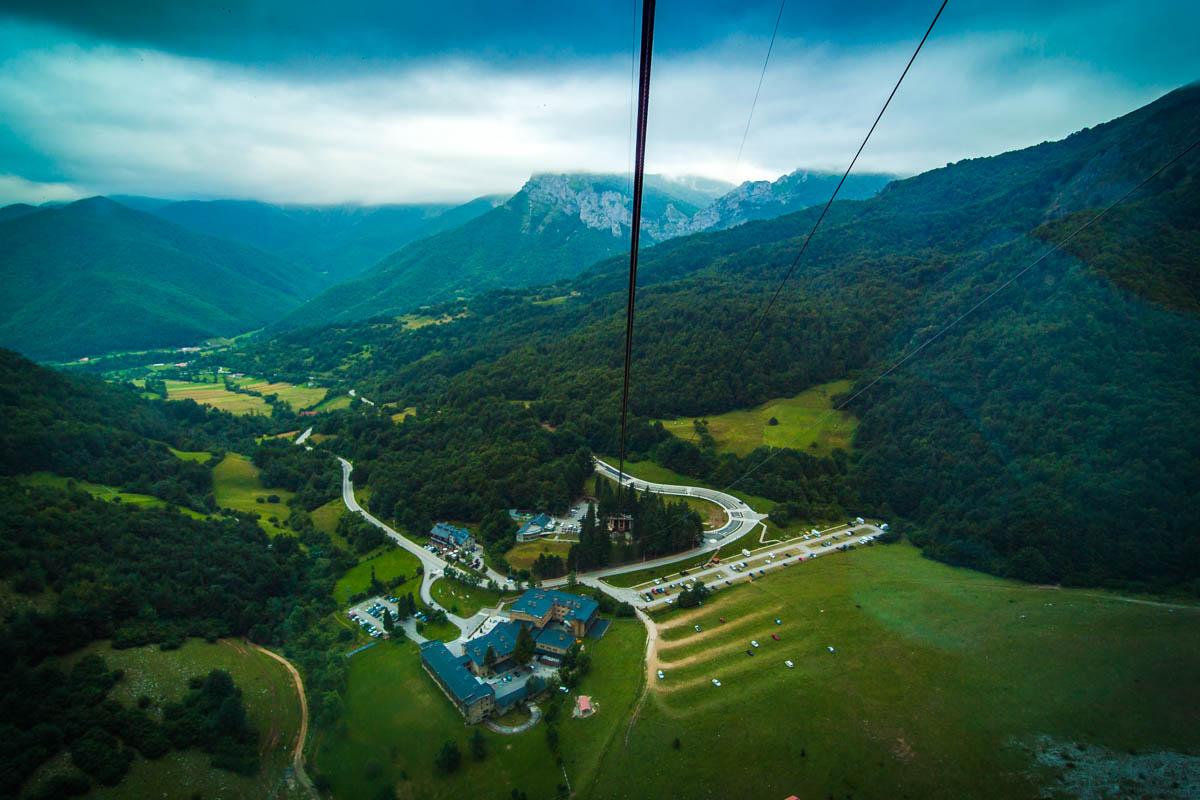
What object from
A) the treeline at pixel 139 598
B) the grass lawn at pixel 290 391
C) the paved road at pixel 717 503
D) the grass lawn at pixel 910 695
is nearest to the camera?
the grass lawn at pixel 910 695

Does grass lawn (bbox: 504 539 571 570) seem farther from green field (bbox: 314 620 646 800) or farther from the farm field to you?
the farm field

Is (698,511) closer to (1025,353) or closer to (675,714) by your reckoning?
(675,714)

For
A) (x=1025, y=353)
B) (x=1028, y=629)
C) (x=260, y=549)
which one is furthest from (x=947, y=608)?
(x=260, y=549)

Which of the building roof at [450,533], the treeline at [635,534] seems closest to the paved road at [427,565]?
the building roof at [450,533]

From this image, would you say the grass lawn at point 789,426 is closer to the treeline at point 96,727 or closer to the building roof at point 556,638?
the building roof at point 556,638

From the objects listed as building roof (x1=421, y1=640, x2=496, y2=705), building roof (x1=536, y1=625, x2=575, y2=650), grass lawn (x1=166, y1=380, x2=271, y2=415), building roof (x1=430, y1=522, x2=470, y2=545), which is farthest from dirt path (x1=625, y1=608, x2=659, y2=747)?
grass lawn (x1=166, y1=380, x2=271, y2=415)
